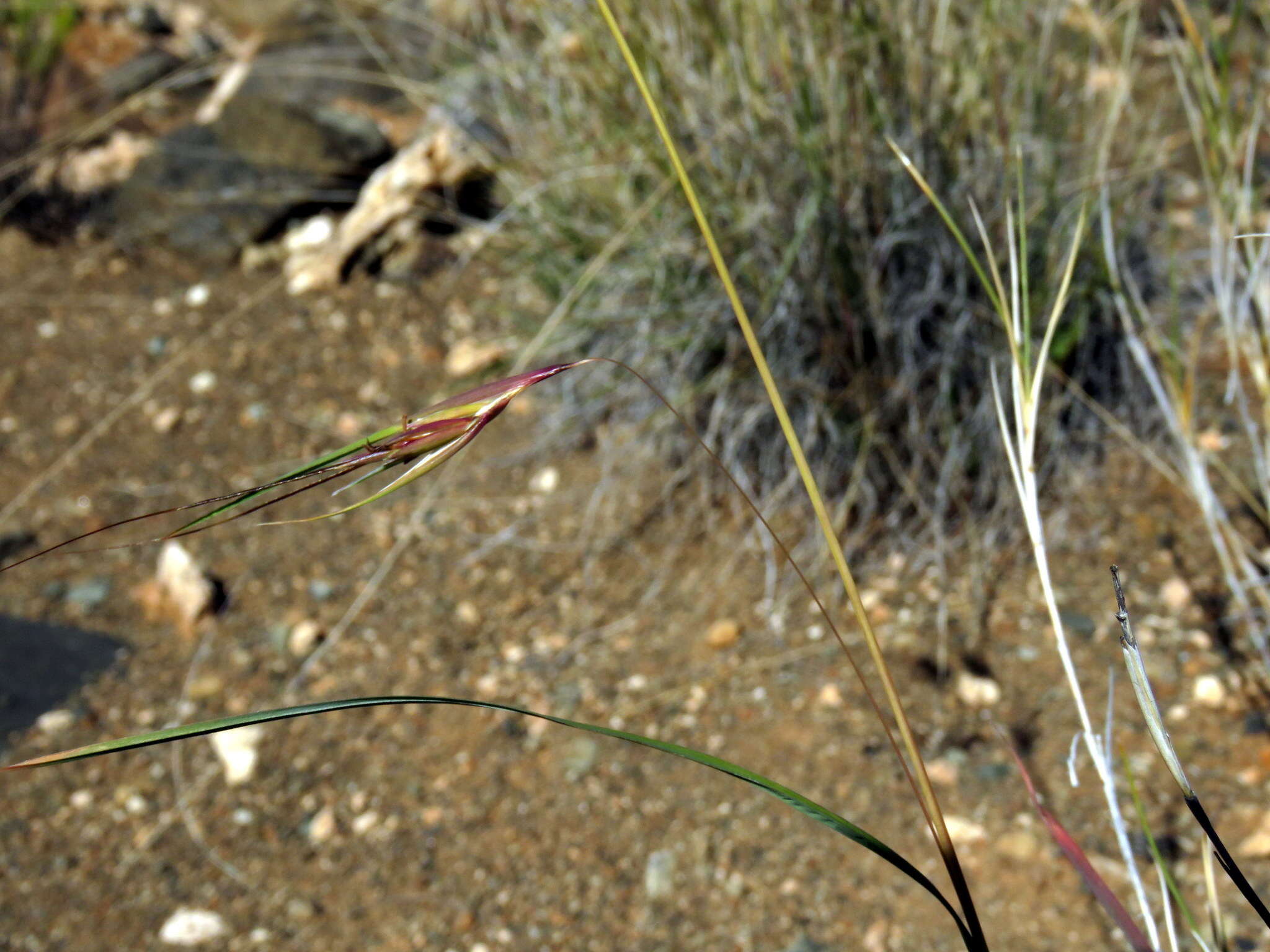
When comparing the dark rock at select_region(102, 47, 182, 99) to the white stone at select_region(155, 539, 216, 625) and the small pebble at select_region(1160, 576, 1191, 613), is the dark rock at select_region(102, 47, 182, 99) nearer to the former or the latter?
the white stone at select_region(155, 539, 216, 625)

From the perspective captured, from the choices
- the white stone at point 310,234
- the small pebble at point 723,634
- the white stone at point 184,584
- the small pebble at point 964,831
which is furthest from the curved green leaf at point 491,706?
the white stone at point 310,234

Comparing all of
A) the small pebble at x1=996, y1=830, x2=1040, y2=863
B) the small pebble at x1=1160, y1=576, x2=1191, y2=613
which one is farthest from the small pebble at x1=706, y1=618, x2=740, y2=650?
the small pebble at x1=1160, y1=576, x2=1191, y2=613

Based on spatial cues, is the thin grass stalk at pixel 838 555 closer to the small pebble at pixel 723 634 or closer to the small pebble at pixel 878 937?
the small pebble at pixel 878 937

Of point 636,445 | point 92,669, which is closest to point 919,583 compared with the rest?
point 636,445

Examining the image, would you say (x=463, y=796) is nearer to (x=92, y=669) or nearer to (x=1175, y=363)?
(x=92, y=669)

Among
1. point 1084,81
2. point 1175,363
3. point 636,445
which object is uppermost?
point 1084,81
